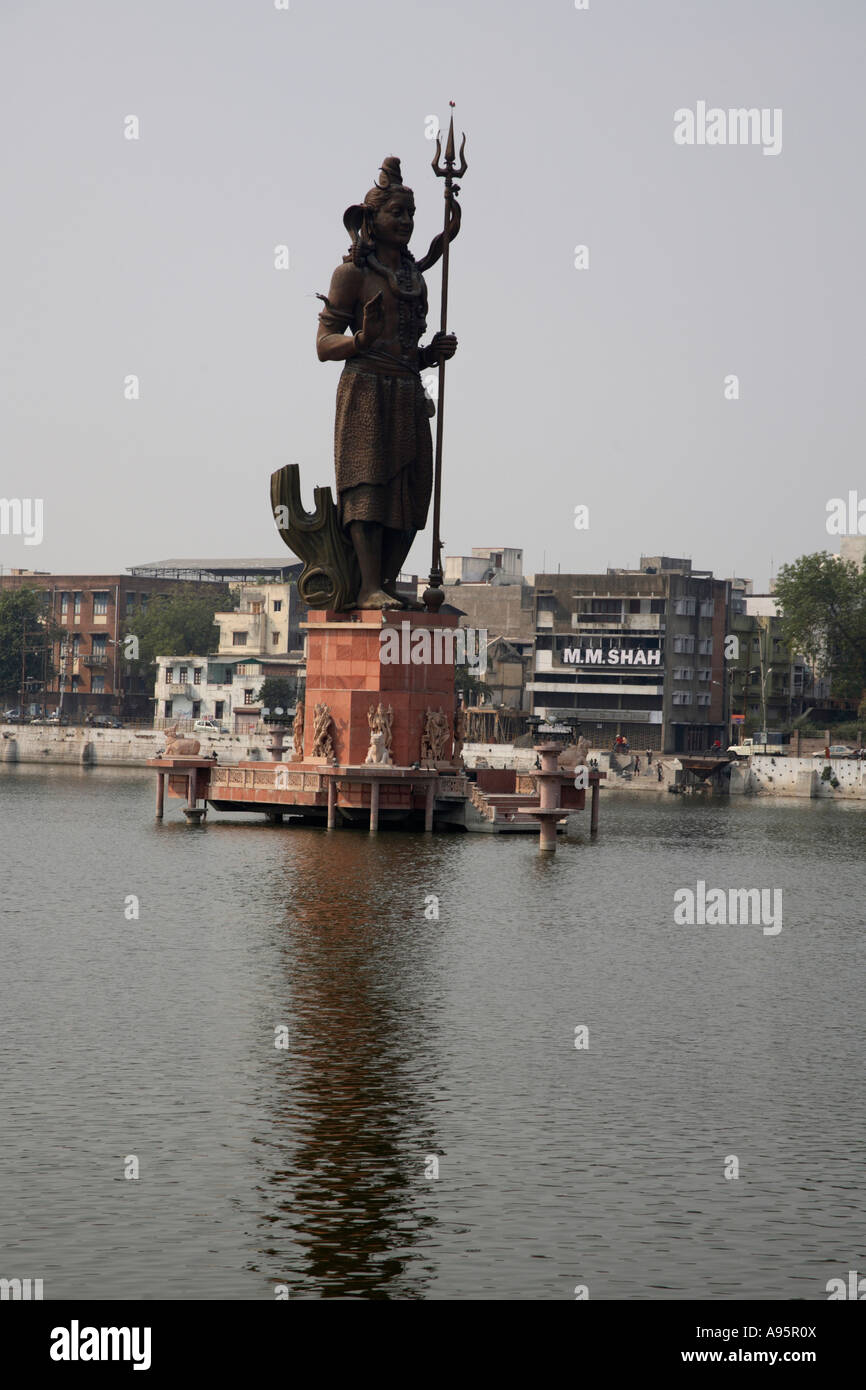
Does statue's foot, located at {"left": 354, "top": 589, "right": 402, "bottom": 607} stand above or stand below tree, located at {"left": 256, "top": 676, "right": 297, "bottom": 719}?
above

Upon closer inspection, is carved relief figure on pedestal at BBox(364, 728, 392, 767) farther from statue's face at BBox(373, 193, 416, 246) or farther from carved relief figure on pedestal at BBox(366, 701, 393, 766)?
statue's face at BBox(373, 193, 416, 246)

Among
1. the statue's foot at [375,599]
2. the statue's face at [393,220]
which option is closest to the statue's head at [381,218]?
the statue's face at [393,220]

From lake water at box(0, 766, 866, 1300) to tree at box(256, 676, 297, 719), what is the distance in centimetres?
10354

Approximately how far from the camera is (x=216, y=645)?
183m

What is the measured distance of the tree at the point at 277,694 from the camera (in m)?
159

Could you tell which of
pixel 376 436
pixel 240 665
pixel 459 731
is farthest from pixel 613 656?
pixel 376 436

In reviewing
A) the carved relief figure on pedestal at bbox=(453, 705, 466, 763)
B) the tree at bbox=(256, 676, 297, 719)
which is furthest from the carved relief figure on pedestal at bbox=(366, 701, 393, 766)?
the tree at bbox=(256, 676, 297, 719)

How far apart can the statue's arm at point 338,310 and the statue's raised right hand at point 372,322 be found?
0.66 m

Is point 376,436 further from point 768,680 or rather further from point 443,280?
point 768,680

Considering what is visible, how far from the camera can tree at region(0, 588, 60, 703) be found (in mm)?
177625

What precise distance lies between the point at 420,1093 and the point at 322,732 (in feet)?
150

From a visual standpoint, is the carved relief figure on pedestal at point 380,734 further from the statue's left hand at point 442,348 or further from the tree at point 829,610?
the tree at point 829,610

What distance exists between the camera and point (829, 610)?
155 m

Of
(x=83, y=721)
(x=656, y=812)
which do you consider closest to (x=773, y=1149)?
(x=656, y=812)
